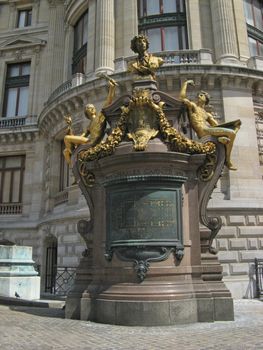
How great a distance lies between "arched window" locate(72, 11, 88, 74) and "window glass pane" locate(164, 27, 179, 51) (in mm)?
5663

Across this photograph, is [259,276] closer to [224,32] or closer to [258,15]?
[224,32]

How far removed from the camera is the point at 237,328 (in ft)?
26.6

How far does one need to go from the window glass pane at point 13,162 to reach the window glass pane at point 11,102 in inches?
149

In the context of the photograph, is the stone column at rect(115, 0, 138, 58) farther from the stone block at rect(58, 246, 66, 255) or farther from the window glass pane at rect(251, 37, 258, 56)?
the stone block at rect(58, 246, 66, 255)

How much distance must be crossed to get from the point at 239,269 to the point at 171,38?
14.5m

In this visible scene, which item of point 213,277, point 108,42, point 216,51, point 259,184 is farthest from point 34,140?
point 213,277

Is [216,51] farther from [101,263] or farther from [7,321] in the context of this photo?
[7,321]

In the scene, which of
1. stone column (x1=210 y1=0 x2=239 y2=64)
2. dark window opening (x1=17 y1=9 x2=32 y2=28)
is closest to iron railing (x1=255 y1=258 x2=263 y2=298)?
stone column (x1=210 y1=0 x2=239 y2=64)

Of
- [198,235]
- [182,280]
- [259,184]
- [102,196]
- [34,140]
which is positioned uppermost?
[34,140]

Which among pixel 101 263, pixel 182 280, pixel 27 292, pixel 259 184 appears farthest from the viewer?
pixel 259 184

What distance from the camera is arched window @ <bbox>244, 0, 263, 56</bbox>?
24.7m

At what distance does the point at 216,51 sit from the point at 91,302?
17172mm

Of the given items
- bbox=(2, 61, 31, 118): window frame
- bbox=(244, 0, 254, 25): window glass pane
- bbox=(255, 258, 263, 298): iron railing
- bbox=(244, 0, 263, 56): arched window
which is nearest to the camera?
bbox=(255, 258, 263, 298): iron railing

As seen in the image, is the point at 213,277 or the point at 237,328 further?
the point at 213,277
